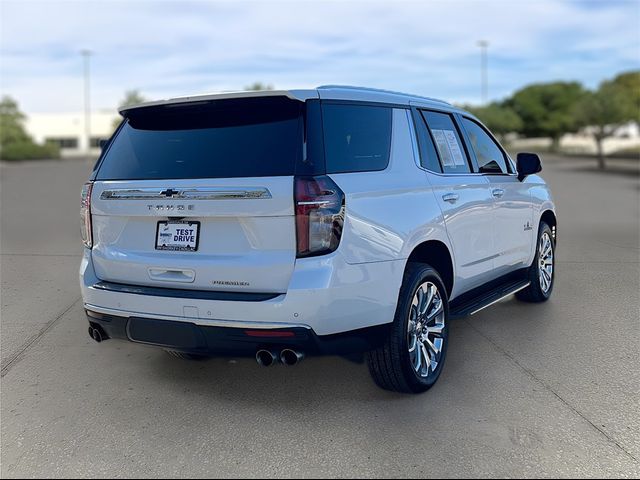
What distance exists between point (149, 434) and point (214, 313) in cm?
76

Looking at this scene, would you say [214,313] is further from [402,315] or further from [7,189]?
[7,189]

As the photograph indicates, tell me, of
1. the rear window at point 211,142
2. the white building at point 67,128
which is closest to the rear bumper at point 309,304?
the rear window at point 211,142

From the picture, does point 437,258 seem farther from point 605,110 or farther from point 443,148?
point 605,110

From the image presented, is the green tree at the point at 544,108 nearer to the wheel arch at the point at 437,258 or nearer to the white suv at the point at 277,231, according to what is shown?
the wheel arch at the point at 437,258

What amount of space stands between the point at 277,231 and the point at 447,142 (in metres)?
2.01

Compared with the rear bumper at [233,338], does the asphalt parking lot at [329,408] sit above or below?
below

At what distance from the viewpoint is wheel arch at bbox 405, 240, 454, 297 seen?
4510mm

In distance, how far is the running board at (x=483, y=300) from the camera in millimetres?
Result: 5125

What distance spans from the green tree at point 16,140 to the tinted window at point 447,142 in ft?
214

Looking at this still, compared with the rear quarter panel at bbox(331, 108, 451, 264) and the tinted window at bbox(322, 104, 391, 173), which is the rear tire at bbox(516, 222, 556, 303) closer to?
the rear quarter panel at bbox(331, 108, 451, 264)

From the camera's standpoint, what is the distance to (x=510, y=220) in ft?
19.4

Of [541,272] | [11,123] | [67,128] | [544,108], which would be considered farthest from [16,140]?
[541,272]

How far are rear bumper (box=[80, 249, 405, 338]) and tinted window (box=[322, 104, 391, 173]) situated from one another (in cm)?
57

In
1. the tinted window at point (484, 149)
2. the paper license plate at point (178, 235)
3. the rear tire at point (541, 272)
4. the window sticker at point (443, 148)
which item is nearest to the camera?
the paper license plate at point (178, 235)
